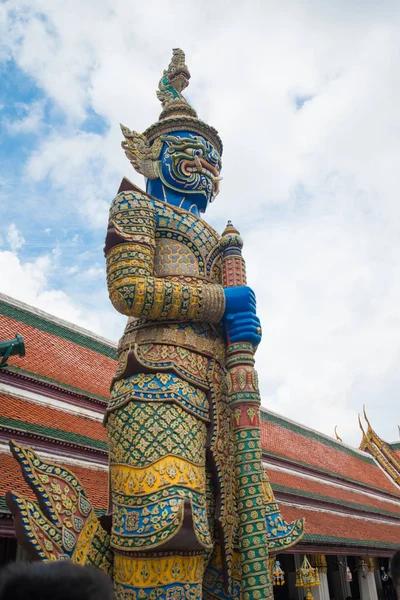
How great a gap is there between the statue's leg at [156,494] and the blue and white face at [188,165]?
1.90 metres

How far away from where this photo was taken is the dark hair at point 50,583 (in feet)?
3.42

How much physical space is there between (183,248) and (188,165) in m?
0.89

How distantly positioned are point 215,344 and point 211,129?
2.14m

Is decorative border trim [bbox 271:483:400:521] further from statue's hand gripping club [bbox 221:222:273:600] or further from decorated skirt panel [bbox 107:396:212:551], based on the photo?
decorated skirt panel [bbox 107:396:212:551]

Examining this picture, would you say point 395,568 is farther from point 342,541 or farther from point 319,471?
point 319,471

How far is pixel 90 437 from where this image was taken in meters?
7.73

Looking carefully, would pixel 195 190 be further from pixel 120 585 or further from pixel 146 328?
pixel 120 585

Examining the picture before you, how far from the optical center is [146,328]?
13.5 feet

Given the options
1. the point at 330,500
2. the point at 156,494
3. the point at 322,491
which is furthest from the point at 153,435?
the point at 322,491

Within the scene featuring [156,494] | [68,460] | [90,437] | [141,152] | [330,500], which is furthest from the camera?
[330,500]

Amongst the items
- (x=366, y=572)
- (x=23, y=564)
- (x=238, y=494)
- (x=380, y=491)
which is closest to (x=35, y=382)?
(x=238, y=494)

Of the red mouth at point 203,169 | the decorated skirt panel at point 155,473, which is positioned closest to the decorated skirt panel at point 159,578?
the decorated skirt panel at point 155,473

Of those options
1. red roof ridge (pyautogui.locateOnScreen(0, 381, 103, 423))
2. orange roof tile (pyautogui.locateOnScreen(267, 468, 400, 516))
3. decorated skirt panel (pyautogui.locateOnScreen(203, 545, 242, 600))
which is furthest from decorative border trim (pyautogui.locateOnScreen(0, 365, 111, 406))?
orange roof tile (pyautogui.locateOnScreen(267, 468, 400, 516))

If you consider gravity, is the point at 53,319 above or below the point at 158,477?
above
